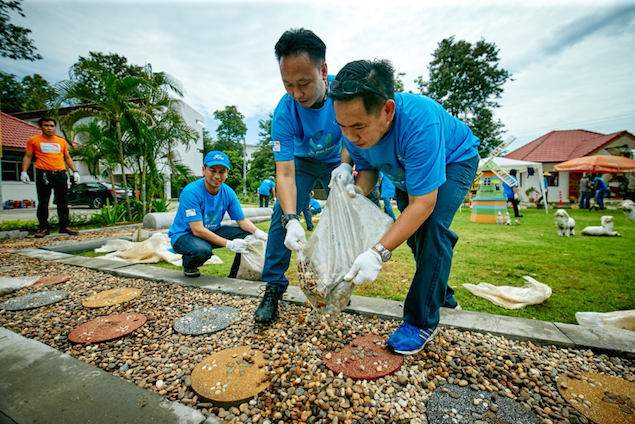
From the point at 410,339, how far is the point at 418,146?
0.97 metres

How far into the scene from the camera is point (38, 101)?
21.0m

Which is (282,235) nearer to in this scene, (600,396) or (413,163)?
(413,163)

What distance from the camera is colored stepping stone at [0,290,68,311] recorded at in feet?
7.08

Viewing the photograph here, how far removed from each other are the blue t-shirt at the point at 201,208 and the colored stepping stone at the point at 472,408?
2.46 metres

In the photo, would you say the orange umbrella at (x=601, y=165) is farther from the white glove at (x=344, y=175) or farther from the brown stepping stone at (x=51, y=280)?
the brown stepping stone at (x=51, y=280)

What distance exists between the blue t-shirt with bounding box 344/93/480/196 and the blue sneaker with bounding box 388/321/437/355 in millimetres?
728

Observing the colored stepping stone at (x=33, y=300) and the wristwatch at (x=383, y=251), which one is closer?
the wristwatch at (x=383, y=251)

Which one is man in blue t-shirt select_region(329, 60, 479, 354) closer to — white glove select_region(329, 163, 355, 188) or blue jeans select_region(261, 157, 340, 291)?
white glove select_region(329, 163, 355, 188)

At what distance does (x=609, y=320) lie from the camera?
176 centimetres

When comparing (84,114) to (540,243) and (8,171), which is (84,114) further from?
(540,243)

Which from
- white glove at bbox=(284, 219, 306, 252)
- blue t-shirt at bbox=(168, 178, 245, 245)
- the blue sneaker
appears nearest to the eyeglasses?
white glove at bbox=(284, 219, 306, 252)

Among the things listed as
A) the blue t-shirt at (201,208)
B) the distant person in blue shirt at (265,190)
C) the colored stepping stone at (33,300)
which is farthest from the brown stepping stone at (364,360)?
the distant person in blue shirt at (265,190)

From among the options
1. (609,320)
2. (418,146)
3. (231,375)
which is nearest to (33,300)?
(231,375)

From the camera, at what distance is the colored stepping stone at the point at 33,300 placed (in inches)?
85.0
